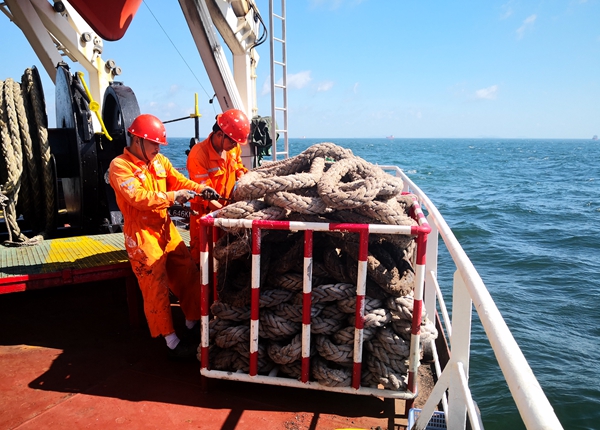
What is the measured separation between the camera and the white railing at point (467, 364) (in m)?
1.13

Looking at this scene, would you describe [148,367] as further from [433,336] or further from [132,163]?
[433,336]

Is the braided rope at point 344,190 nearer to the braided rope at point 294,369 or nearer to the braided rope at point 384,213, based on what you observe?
the braided rope at point 384,213

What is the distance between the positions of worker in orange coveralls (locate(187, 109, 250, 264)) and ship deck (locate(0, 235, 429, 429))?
75 centimetres

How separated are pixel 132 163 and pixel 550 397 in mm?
5336

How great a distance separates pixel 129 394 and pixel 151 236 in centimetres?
105

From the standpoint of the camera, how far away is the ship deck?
2.74m

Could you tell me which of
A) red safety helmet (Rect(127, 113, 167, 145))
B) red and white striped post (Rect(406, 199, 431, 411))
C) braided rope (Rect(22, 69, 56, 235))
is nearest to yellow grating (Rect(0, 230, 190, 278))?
braided rope (Rect(22, 69, 56, 235))

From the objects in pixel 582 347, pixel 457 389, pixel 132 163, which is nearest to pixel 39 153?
pixel 132 163

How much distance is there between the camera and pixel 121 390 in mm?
3068

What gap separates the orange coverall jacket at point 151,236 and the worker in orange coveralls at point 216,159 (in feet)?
1.43

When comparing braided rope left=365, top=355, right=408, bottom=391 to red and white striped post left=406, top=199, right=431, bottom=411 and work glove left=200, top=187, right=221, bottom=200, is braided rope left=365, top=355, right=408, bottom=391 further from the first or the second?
work glove left=200, top=187, right=221, bottom=200

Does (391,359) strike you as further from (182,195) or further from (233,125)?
(233,125)

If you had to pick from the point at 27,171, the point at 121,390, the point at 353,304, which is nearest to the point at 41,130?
the point at 27,171

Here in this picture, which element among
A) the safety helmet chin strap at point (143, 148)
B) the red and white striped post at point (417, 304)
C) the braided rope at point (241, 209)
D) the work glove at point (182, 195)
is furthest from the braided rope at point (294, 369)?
the safety helmet chin strap at point (143, 148)
